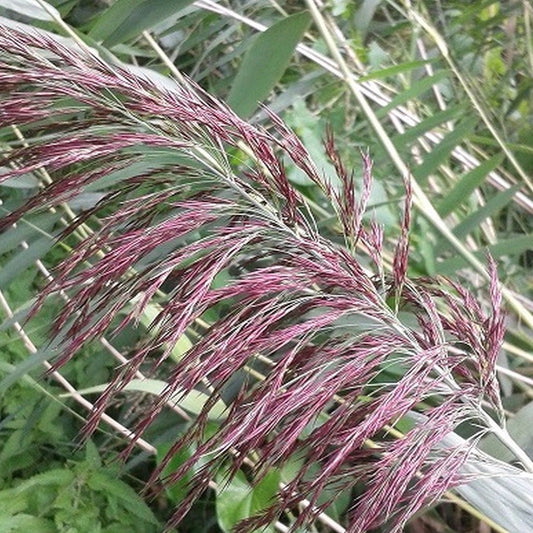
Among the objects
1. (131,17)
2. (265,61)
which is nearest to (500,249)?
(265,61)

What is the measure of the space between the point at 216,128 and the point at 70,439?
90 centimetres

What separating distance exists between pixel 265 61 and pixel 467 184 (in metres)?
0.33

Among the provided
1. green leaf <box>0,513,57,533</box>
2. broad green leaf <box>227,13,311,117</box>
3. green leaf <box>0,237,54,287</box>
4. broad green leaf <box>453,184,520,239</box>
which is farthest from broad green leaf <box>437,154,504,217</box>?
green leaf <box>0,513,57,533</box>

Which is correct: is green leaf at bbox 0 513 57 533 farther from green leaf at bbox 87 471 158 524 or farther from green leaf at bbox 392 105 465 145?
green leaf at bbox 392 105 465 145

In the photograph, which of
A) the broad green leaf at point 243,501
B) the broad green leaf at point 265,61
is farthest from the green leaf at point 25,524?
the broad green leaf at point 265,61

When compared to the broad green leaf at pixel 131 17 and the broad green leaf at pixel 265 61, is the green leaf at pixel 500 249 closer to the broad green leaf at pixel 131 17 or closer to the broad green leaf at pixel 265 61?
the broad green leaf at pixel 265 61

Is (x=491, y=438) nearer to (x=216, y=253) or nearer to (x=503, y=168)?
(x=216, y=253)

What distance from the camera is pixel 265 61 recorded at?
712 millimetres

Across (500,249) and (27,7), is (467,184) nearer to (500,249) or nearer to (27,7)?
(500,249)

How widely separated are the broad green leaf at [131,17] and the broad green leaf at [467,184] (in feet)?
1.27

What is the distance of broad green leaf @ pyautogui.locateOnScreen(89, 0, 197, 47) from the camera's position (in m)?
0.74

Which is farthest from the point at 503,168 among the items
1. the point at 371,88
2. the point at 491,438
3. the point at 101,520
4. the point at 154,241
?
the point at 154,241

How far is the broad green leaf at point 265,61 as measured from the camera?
68 cm

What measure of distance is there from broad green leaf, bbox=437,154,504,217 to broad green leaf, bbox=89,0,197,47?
0.39m
